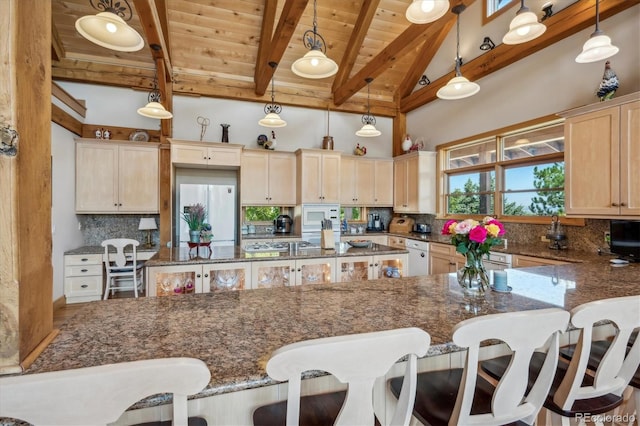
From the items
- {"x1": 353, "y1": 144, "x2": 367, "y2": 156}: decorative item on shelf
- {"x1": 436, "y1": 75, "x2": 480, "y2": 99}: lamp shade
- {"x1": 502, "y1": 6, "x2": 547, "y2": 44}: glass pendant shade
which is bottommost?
{"x1": 436, "y1": 75, "x2": 480, "y2": 99}: lamp shade

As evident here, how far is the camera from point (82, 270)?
13.8ft

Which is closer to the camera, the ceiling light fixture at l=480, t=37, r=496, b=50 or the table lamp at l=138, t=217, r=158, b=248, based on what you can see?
the ceiling light fixture at l=480, t=37, r=496, b=50

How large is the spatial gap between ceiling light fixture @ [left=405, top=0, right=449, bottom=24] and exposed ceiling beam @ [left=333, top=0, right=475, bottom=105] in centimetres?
140

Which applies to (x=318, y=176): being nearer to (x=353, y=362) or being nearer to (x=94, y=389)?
(x=353, y=362)

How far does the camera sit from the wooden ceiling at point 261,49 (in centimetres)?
412

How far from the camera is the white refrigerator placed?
188 inches

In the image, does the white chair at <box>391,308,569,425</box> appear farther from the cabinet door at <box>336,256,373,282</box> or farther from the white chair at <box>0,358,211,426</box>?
the cabinet door at <box>336,256,373,282</box>

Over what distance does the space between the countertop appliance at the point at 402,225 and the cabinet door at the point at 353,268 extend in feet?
9.28

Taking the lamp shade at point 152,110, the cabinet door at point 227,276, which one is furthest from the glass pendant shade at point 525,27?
the lamp shade at point 152,110

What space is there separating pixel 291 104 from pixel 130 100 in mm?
2709

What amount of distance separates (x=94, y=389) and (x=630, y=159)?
12.6 feet

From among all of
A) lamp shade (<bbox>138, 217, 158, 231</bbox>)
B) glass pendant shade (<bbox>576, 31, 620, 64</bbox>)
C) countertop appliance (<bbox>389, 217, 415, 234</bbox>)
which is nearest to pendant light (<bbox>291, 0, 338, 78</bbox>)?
glass pendant shade (<bbox>576, 31, 620, 64</bbox>)

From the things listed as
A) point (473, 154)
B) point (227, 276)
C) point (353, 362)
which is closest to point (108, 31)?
point (227, 276)

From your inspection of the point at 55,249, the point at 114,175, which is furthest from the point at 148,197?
the point at 55,249
